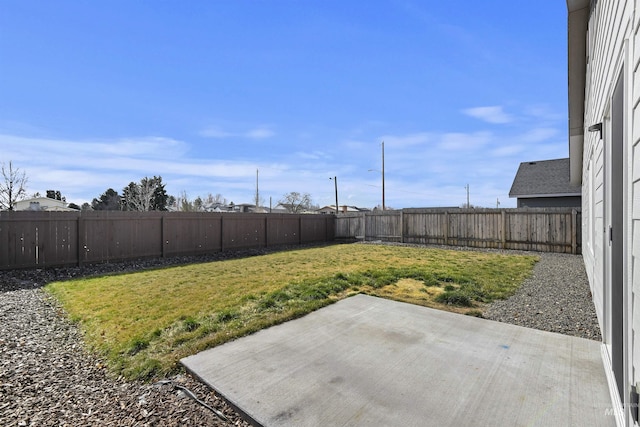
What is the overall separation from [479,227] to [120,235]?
39.0 feet

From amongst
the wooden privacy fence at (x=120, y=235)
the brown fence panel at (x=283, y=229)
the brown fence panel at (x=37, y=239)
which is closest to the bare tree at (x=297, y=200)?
the brown fence panel at (x=283, y=229)

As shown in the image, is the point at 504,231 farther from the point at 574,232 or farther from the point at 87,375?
the point at 87,375

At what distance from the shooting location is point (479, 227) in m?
11.3

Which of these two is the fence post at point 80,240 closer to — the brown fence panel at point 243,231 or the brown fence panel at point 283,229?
the brown fence panel at point 243,231

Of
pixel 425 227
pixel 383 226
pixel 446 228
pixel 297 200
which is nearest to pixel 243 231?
pixel 383 226

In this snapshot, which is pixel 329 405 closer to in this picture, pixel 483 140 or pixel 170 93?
pixel 170 93

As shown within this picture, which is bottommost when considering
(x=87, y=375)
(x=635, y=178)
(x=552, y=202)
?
(x=87, y=375)

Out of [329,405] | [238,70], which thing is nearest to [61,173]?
[238,70]

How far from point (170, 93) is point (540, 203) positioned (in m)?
17.1

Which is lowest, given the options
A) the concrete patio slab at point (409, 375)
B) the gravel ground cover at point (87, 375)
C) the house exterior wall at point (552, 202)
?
the gravel ground cover at point (87, 375)

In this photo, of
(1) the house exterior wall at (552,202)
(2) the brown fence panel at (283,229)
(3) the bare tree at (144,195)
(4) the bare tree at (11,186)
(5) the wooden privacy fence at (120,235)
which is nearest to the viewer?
(5) the wooden privacy fence at (120,235)

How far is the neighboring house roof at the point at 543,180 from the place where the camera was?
46.4ft

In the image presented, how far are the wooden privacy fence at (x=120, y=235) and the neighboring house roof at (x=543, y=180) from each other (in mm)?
12451

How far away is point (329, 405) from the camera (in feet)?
6.38
